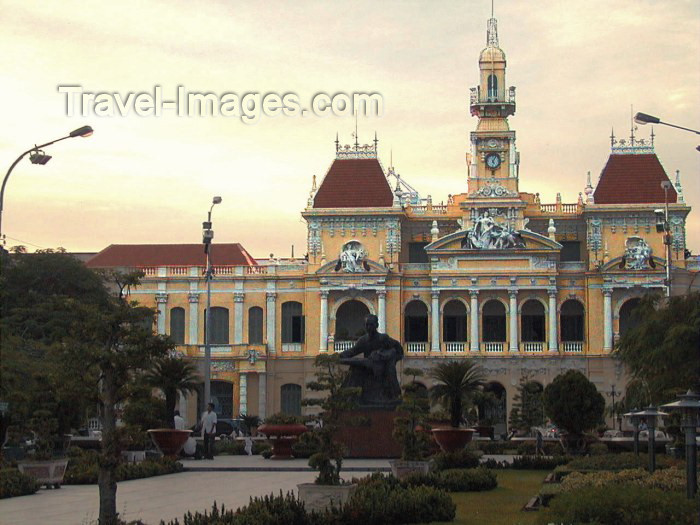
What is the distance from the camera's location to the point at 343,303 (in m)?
79.5

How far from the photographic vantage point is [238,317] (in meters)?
80.7

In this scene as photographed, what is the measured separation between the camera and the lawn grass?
21.8m

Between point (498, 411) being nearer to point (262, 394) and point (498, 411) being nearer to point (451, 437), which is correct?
point (262, 394)

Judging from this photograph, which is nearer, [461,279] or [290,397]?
[461,279]

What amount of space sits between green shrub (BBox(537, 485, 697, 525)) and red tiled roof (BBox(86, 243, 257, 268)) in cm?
6878

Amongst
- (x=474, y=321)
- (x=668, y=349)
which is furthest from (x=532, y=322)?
(x=668, y=349)

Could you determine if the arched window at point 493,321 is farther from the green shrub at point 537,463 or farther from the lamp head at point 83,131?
the lamp head at point 83,131

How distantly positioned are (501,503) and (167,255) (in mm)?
66086

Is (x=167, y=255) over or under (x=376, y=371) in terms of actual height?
over

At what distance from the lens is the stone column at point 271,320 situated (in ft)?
263

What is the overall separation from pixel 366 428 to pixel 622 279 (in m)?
40.5

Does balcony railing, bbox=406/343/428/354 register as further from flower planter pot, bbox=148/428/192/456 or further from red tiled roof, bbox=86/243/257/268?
flower planter pot, bbox=148/428/192/456

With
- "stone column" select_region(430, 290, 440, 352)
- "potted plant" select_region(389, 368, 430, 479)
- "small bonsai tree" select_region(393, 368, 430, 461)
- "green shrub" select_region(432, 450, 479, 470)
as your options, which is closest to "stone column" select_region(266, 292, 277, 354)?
"stone column" select_region(430, 290, 440, 352)

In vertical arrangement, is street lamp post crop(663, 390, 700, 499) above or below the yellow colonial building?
below
